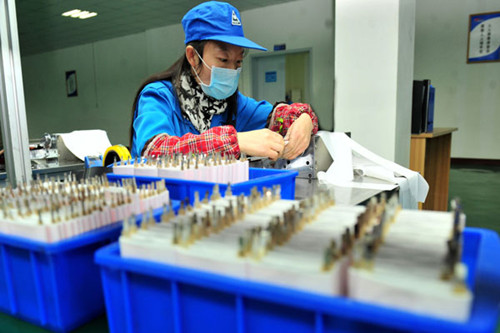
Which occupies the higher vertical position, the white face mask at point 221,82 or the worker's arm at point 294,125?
the white face mask at point 221,82

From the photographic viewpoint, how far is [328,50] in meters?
6.02

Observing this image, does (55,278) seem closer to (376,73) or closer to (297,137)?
(297,137)

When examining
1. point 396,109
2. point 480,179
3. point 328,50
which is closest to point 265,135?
point 396,109

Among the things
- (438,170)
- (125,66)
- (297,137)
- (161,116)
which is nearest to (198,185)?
(161,116)

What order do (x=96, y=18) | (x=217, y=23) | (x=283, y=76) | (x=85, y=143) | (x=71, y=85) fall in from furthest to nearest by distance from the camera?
(x=71, y=85) < (x=96, y=18) < (x=283, y=76) < (x=85, y=143) < (x=217, y=23)

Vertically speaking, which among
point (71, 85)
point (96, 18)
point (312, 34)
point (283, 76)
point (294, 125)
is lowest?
point (294, 125)

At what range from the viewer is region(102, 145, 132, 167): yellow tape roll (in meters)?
1.29

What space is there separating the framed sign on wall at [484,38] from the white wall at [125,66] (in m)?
2.16

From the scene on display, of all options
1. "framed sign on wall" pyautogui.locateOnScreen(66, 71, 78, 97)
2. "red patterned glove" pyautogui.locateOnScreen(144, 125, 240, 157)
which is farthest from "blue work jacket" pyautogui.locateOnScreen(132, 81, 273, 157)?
"framed sign on wall" pyautogui.locateOnScreen(66, 71, 78, 97)

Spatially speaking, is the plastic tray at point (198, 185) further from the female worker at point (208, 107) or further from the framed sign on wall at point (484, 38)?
the framed sign on wall at point (484, 38)

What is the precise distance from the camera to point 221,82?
4.85 ft

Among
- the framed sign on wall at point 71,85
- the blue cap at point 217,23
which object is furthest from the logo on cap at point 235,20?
the framed sign on wall at point 71,85

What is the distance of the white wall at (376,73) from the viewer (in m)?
2.65

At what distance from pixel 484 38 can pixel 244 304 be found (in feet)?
21.8
